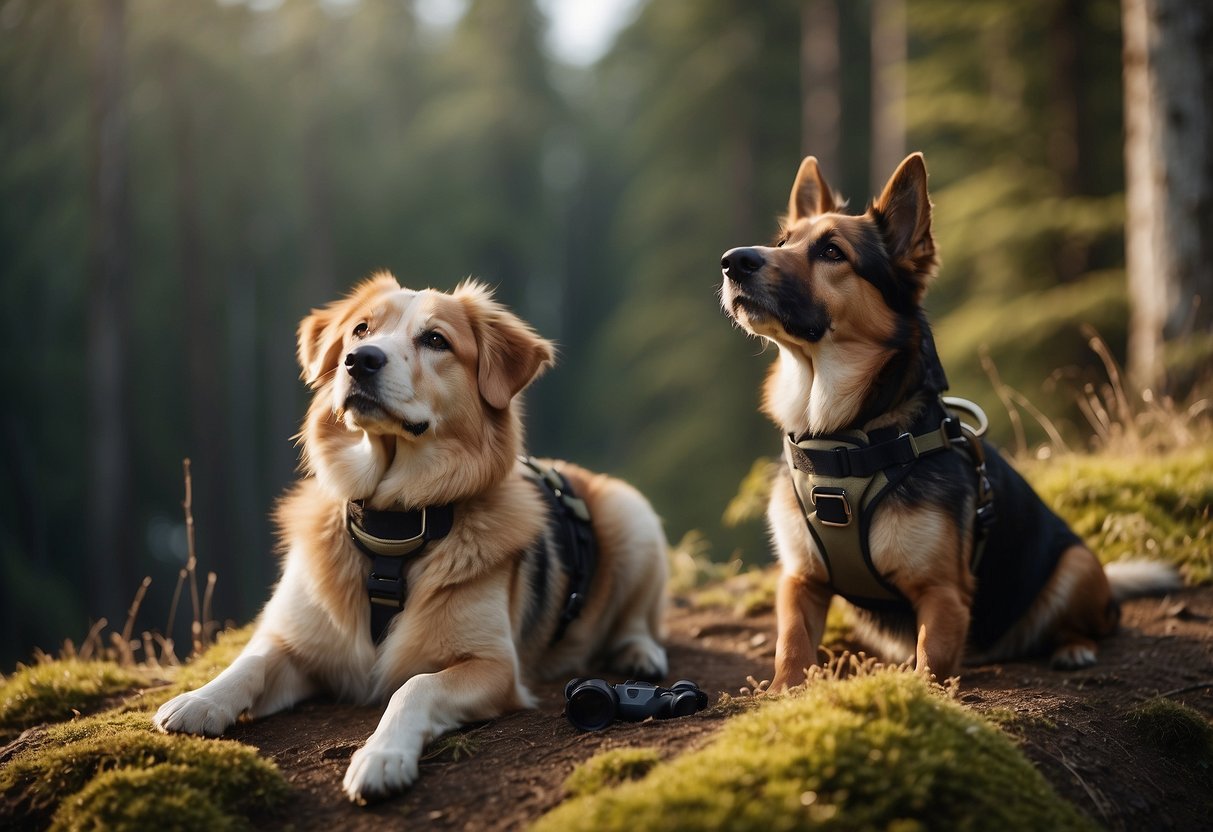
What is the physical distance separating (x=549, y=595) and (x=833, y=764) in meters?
1.99

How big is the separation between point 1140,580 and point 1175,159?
13.6 feet

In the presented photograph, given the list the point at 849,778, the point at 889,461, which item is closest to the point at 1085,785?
the point at 849,778

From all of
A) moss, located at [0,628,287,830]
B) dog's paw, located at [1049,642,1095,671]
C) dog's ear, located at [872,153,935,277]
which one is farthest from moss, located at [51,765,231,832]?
dog's paw, located at [1049,642,1095,671]

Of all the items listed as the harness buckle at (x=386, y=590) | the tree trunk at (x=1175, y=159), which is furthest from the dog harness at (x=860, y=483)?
the tree trunk at (x=1175, y=159)

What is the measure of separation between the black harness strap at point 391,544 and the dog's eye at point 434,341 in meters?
0.66

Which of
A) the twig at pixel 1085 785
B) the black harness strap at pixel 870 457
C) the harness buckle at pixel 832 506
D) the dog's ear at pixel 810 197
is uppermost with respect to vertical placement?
the dog's ear at pixel 810 197

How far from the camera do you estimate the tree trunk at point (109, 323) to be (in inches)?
534

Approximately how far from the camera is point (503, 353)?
3.87 metres

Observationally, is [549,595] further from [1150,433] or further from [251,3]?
[251,3]

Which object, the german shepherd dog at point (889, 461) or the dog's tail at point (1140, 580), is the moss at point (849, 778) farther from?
the dog's tail at point (1140, 580)

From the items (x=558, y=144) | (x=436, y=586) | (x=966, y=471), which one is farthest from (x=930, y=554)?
(x=558, y=144)

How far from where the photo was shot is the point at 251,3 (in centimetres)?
2186

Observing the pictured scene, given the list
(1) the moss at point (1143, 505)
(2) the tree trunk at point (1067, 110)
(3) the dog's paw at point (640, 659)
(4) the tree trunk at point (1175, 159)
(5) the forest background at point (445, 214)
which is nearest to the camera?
(3) the dog's paw at point (640, 659)

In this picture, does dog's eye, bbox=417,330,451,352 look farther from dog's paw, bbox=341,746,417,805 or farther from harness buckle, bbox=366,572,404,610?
dog's paw, bbox=341,746,417,805
